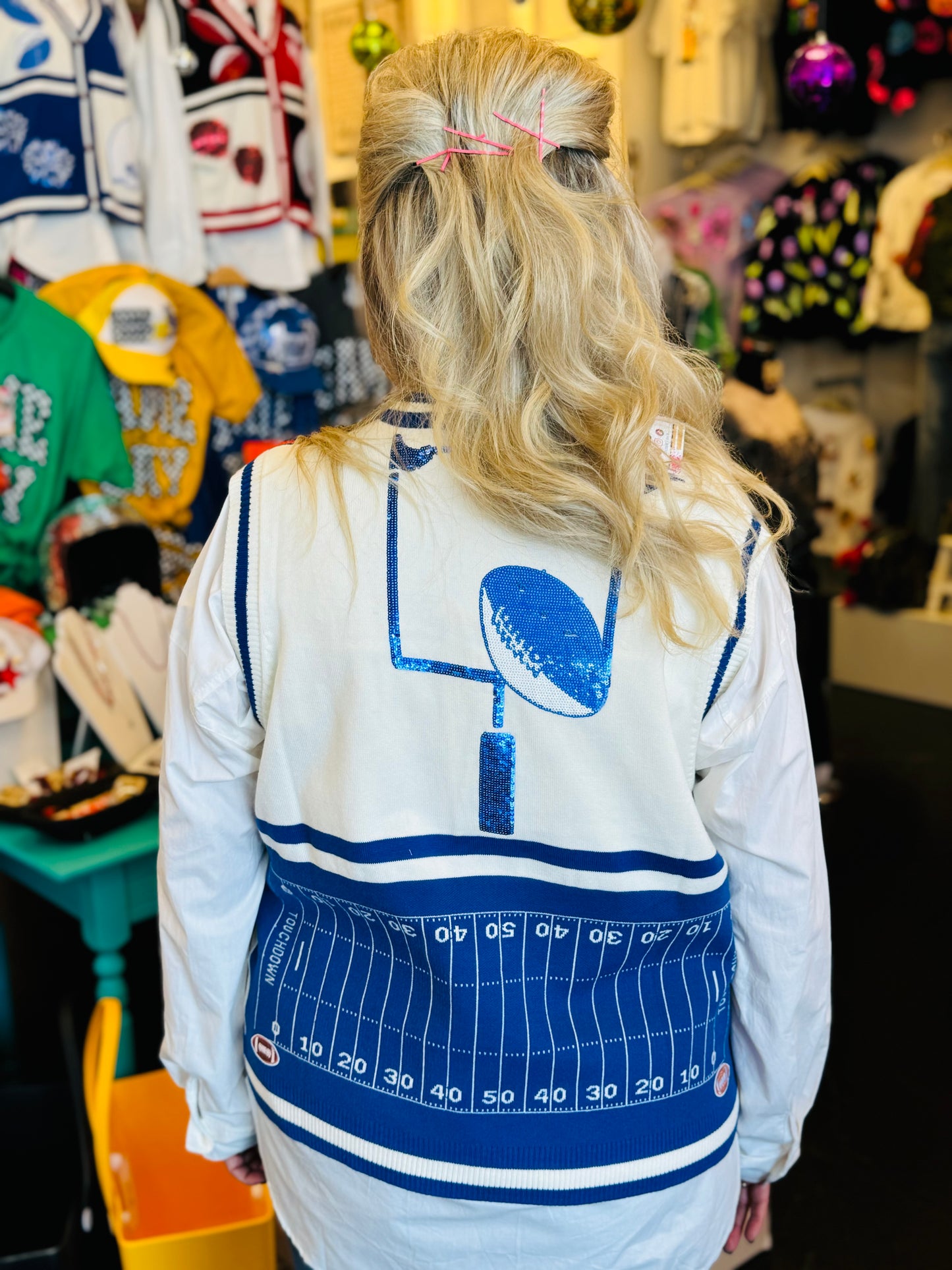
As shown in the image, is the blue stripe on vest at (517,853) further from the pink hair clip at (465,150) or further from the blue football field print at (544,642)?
the pink hair clip at (465,150)

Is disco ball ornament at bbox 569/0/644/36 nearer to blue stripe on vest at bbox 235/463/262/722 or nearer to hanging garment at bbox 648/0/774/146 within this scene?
hanging garment at bbox 648/0/774/146

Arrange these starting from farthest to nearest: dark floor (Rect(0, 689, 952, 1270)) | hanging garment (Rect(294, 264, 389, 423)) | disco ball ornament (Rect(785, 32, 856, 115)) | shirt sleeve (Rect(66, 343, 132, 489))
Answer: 1. hanging garment (Rect(294, 264, 389, 423))
2. disco ball ornament (Rect(785, 32, 856, 115))
3. shirt sleeve (Rect(66, 343, 132, 489))
4. dark floor (Rect(0, 689, 952, 1270))

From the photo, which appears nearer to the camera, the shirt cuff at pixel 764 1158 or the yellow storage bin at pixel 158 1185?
the shirt cuff at pixel 764 1158

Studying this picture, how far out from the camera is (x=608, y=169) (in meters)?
0.91

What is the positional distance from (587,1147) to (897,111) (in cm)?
478

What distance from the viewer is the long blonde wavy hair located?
2.77 ft

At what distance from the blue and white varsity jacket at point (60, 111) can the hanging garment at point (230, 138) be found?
0.11 meters

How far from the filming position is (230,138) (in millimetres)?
2967

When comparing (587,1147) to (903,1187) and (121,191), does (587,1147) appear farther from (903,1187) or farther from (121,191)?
(121,191)

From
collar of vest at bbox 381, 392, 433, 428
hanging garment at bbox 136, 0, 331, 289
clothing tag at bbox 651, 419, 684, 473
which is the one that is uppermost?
hanging garment at bbox 136, 0, 331, 289

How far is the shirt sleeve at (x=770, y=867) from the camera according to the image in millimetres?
918

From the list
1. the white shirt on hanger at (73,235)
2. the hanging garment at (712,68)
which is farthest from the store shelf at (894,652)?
the white shirt on hanger at (73,235)

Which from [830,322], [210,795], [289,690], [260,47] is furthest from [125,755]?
[830,322]

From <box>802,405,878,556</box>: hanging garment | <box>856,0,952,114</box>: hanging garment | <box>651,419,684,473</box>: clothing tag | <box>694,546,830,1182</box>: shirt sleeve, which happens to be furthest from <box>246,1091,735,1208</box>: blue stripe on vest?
→ <box>856,0,952,114</box>: hanging garment
